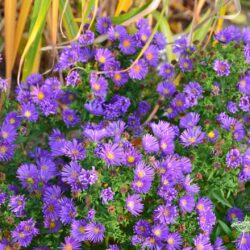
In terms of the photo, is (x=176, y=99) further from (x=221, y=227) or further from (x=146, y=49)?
(x=221, y=227)

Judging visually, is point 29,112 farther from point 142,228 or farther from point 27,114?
point 142,228

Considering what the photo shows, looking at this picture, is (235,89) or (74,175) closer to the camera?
(74,175)

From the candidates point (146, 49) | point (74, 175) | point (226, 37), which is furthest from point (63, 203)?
point (226, 37)

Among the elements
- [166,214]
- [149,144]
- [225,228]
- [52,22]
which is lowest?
[225,228]

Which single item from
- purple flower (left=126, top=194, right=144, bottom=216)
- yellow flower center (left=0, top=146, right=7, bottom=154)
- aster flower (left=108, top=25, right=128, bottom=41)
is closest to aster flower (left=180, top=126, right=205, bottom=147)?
purple flower (left=126, top=194, right=144, bottom=216)

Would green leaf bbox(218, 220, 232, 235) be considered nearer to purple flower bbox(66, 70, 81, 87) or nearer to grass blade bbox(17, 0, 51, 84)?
purple flower bbox(66, 70, 81, 87)

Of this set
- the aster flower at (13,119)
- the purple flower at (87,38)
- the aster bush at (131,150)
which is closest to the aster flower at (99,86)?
the aster bush at (131,150)

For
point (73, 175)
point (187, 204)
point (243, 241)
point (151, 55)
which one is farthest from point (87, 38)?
point (243, 241)
